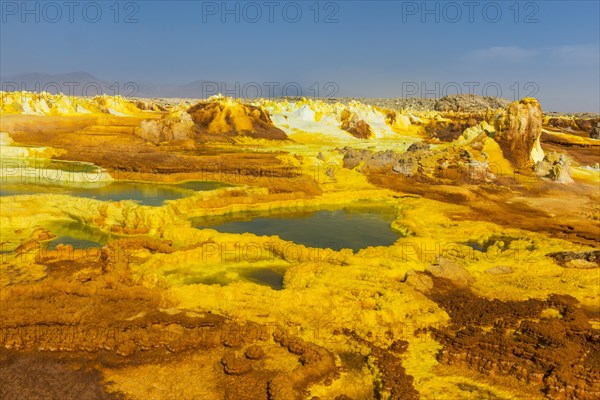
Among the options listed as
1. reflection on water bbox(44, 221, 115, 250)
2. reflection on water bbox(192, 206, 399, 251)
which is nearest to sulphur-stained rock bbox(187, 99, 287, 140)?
reflection on water bbox(192, 206, 399, 251)

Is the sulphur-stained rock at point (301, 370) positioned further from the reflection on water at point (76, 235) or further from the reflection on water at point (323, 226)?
the reflection on water at point (76, 235)

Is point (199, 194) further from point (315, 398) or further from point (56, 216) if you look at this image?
point (315, 398)

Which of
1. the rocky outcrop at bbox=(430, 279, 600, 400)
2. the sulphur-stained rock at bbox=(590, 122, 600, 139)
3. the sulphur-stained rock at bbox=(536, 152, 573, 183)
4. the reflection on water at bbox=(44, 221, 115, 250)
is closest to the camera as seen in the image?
the rocky outcrop at bbox=(430, 279, 600, 400)

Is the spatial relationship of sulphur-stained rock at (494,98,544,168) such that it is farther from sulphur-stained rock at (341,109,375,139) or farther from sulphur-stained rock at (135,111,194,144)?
sulphur-stained rock at (135,111,194,144)

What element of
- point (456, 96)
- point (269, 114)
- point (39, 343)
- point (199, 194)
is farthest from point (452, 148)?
point (456, 96)

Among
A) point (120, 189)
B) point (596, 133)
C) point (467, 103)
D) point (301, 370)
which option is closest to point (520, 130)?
point (120, 189)

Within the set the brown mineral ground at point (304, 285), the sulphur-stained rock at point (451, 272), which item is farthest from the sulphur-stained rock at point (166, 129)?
the sulphur-stained rock at point (451, 272)
